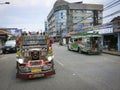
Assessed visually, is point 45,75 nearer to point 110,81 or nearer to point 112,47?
point 110,81

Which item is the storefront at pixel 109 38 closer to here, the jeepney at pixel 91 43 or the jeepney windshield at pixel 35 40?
the jeepney at pixel 91 43

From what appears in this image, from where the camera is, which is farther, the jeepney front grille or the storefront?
the storefront

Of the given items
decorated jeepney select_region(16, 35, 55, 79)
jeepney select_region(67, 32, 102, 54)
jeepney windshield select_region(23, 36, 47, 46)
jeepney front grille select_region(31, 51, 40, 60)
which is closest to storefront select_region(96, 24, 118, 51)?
jeepney select_region(67, 32, 102, 54)

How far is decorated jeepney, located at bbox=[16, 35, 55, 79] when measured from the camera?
805cm

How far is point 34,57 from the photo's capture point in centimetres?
870

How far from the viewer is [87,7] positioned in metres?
79.4

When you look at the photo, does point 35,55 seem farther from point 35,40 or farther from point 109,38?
point 109,38

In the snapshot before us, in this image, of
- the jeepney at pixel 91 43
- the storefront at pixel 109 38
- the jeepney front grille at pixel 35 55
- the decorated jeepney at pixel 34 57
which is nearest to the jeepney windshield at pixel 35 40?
the decorated jeepney at pixel 34 57

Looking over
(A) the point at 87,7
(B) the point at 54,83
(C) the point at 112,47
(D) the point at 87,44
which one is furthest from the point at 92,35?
(A) the point at 87,7

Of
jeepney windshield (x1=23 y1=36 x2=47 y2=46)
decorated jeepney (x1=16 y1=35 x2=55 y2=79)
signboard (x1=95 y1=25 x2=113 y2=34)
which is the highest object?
signboard (x1=95 y1=25 x2=113 y2=34)

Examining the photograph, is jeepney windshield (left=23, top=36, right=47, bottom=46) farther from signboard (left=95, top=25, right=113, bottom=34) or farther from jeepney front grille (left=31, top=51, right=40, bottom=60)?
signboard (left=95, top=25, right=113, bottom=34)

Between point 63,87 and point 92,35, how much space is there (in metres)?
14.7

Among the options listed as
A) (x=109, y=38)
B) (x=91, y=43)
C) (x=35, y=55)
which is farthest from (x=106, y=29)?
(x=35, y=55)

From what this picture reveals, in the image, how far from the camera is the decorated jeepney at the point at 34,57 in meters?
8.05
